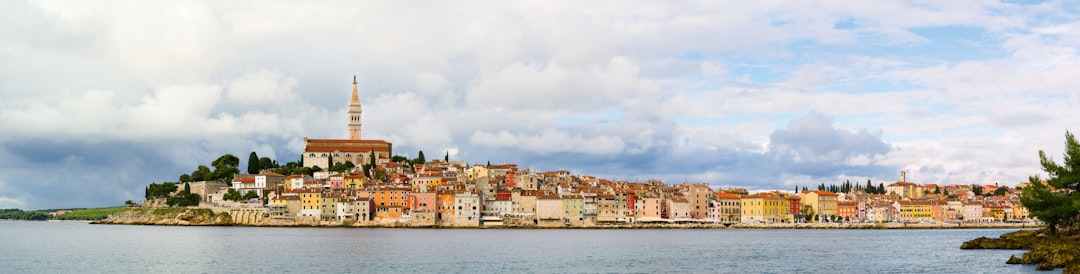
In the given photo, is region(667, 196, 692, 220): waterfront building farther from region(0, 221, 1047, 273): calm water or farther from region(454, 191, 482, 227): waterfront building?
region(0, 221, 1047, 273): calm water

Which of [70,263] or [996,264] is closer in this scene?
[996,264]

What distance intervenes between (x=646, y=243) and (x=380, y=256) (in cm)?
1711

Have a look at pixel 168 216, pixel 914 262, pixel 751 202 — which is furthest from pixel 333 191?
pixel 914 262

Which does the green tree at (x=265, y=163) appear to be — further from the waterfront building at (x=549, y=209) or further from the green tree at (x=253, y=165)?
the waterfront building at (x=549, y=209)

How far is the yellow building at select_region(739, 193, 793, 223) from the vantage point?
308 ft

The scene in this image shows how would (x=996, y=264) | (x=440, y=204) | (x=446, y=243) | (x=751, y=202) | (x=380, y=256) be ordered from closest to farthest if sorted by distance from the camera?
(x=996, y=264) → (x=380, y=256) → (x=446, y=243) → (x=440, y=204) → (x=751, y=202)

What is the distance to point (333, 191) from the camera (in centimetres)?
8994

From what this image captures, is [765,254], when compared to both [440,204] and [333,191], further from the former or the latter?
[333,191]

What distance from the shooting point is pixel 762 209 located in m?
94.1

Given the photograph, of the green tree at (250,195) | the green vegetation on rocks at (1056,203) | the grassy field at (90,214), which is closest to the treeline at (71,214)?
the grassy field at (90,214)

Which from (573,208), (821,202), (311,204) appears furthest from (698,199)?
(311,204)

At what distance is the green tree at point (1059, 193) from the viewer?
40.7m

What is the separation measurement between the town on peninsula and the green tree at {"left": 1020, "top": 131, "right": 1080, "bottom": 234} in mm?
44660

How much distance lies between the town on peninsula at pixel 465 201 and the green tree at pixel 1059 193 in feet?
147
